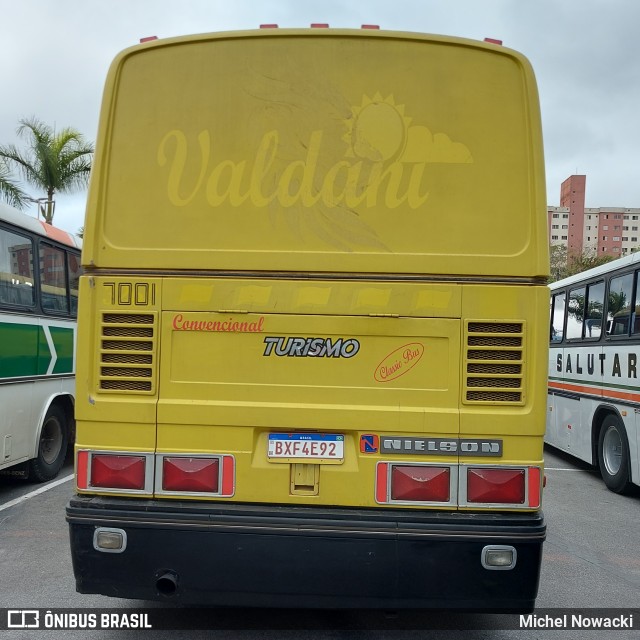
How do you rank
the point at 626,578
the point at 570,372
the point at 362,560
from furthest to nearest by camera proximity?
the point at 570,372 < the point at 626,578 < the point at 362,560

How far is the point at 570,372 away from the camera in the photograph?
34.6 ft

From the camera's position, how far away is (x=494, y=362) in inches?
140

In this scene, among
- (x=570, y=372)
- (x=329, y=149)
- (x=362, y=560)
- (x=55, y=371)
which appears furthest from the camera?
(x=570, y=372)

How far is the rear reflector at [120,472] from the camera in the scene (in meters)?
3.58

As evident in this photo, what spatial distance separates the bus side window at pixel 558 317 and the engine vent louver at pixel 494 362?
26.5ft

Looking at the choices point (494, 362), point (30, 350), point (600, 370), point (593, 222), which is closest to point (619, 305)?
point (600, 370)

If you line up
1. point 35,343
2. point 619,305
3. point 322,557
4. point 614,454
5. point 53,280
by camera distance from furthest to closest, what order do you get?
point 614,454, point 619,305, point 53,280, point 35,343, point 322,557

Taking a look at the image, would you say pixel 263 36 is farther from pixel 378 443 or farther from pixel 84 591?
pixel 84 591

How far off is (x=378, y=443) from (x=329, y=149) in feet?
5.37

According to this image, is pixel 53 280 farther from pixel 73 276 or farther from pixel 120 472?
pixel 120 472

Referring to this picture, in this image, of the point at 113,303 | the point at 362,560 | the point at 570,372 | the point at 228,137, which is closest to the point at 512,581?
the point at 362,560

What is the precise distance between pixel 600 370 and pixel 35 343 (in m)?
7.45

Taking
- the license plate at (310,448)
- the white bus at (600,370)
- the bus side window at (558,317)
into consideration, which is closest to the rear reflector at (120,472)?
the license plate at (310,448)

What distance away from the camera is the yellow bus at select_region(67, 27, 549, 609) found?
11.4ft
